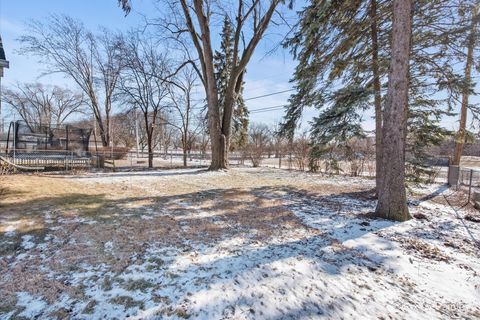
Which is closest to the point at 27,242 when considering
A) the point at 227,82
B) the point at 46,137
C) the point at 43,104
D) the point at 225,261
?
the point at 225,261

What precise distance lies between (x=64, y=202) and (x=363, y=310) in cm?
543

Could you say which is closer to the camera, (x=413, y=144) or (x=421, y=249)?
(x=421, y=249)

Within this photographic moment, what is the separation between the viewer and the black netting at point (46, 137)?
1056 cm

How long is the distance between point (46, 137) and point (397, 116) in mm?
13991

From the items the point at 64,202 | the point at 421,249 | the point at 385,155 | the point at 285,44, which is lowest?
the point at 421,249

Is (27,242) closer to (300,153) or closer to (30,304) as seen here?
(30,304)

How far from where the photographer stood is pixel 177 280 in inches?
94.6

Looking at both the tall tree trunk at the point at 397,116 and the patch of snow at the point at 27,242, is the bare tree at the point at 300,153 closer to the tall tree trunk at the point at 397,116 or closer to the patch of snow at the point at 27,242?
the tall tree trunk at the point at 397,116

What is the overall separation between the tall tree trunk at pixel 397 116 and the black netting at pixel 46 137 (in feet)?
40.7

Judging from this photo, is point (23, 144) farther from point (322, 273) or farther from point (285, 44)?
point (322, 273)

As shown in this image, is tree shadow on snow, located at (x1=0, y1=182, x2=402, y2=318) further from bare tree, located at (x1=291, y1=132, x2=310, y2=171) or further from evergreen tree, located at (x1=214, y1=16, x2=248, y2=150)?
evergreen tree, located at (x1=214, y1=16, x2=248, y2=150)

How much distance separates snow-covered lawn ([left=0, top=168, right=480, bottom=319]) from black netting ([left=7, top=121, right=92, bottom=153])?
23.7 feet

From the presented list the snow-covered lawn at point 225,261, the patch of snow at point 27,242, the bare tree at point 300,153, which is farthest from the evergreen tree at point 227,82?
the patch of snow at point 27,242

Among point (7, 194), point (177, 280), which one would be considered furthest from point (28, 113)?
point (177, 280)
